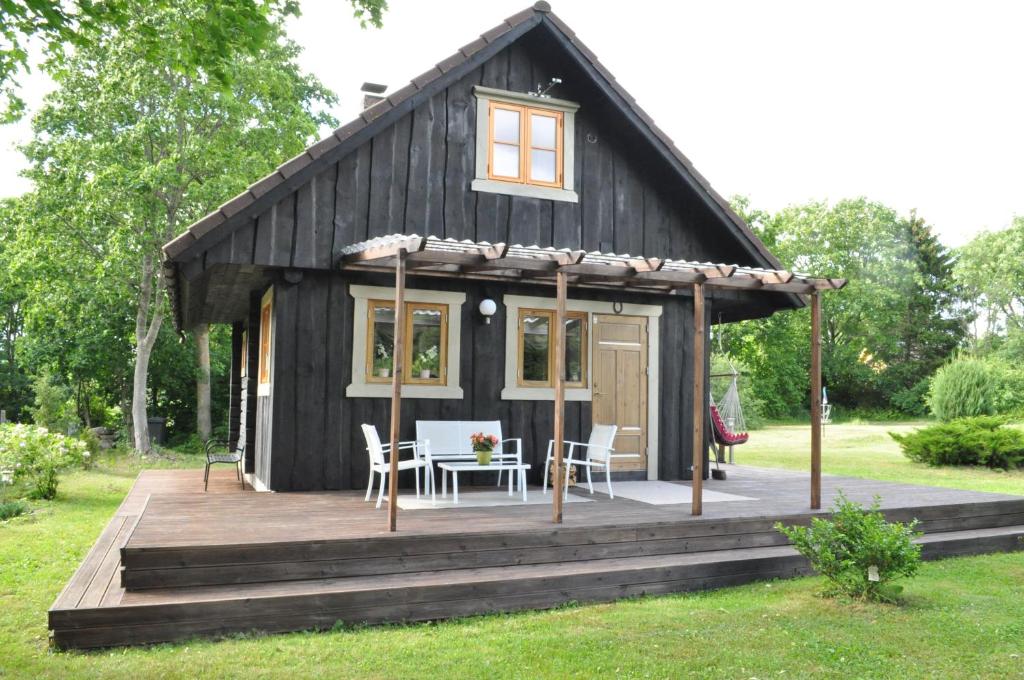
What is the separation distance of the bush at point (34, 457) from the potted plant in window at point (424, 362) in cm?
532

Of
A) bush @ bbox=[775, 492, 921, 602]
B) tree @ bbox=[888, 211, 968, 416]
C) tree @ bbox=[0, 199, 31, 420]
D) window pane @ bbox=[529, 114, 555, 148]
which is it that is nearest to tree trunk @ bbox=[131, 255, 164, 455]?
tree @ bbox=[0, 199, 31, 420]

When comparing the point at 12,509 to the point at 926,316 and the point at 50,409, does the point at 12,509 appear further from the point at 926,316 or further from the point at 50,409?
the point at 926,316

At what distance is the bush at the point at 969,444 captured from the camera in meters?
15.2

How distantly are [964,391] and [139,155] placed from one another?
18.8 m

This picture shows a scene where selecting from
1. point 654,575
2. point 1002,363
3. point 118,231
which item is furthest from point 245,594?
point 1002,363

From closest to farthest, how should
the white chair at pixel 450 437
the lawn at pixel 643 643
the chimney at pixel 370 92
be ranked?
the lawn at pixel 643 643 < the white chair at pixel 450 437 < the chimney at pixel 370 92

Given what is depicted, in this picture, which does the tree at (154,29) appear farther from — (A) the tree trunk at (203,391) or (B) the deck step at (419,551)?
(A) the tree trunk at (203,391)

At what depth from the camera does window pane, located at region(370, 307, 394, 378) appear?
8.77 meters

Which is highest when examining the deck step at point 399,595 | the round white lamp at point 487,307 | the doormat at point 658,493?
the round white lamp at point 487,307

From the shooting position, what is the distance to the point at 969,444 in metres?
15.5

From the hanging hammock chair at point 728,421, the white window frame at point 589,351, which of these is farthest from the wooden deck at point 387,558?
the hanging hammock chair at point 728,421

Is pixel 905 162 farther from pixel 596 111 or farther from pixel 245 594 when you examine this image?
pixel 245 594

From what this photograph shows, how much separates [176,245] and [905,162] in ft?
148

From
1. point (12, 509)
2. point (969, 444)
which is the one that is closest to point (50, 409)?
point (12, 509)
